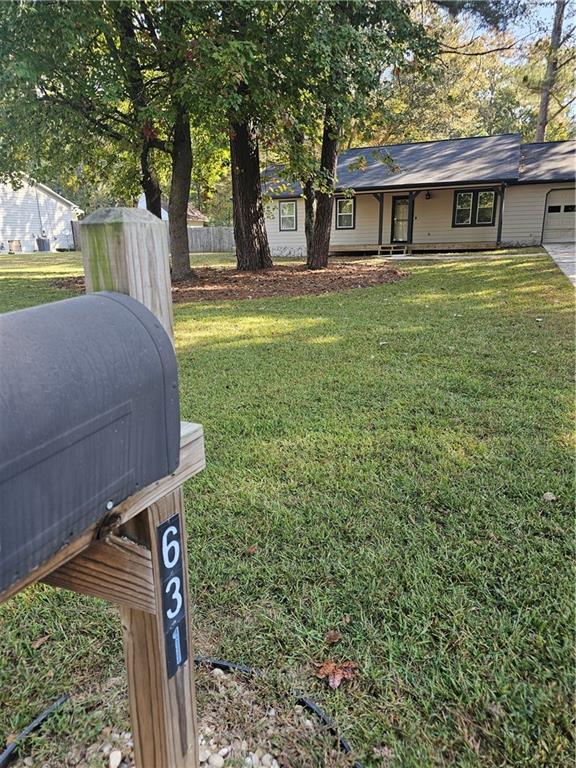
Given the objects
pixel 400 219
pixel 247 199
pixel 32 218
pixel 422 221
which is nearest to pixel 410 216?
pixel 422 221

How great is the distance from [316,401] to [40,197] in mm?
33424

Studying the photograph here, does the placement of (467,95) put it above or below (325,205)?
above

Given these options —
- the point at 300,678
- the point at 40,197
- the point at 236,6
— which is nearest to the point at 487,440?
the point at 300,678

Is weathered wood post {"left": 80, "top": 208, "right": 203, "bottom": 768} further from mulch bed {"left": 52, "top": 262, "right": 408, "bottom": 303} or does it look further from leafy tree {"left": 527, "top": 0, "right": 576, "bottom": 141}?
leafy tree {"left": 527, "top": 0, "right": 576, "bottom": 141}

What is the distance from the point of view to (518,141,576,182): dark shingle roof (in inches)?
707

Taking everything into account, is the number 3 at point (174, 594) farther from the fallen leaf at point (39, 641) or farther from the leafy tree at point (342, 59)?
the leafy tree at point (342, 59)

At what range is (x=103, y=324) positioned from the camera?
0.83 metres

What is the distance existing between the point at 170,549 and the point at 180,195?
12.2m

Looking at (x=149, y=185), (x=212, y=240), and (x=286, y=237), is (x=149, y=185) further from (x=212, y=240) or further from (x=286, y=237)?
(x=212, y=240)

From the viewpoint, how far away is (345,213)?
20484mm

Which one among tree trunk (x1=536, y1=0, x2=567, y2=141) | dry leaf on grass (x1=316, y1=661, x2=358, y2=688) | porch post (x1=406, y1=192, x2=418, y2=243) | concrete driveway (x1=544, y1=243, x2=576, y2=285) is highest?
tree trunk (x1=536, y1=0, x2=567, y2=141)

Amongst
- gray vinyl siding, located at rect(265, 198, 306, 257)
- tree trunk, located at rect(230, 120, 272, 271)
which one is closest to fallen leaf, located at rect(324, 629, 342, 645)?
tree trunk, located at rect(230, 120, 272, 271)

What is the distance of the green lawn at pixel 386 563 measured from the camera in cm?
161

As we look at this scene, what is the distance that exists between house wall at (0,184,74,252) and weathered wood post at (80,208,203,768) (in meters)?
32.5
